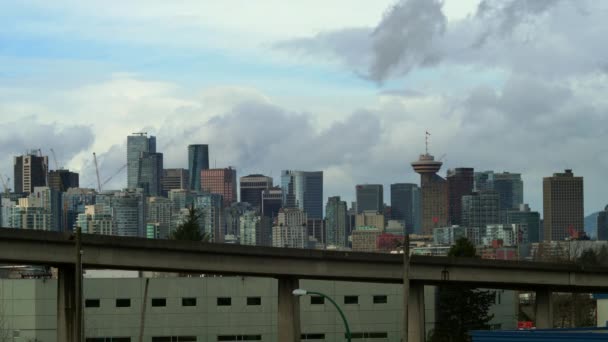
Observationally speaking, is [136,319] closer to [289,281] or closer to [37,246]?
[289,281]

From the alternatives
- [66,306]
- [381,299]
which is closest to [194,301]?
[381,299]

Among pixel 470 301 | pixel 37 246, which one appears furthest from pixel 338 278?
pixel 470 301

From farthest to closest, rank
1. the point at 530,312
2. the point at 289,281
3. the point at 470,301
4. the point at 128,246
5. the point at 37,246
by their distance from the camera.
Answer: the point at 530,312
the point at 470,301
the point at 289,281
the point at 128,246
the point at 37,246

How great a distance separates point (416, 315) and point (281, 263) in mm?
11479

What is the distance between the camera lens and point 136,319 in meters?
120

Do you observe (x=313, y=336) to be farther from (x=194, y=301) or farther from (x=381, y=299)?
(x=194, y=301)

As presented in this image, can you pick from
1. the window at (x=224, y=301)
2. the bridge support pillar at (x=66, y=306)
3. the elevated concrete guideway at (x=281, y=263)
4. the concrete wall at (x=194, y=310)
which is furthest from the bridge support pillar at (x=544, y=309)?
the bridge support pillar at (x=66, y=306)

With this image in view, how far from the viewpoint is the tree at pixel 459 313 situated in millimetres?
127500

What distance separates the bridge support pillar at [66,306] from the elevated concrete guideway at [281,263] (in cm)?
94

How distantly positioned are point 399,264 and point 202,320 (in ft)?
90.9

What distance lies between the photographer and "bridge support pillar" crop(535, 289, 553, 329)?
106 metres

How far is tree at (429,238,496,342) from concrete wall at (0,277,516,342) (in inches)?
187

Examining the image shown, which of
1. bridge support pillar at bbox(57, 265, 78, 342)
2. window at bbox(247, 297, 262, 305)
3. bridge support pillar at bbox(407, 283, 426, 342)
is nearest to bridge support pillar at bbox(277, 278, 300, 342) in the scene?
bridge support pillar at bbox(407, 283, 426, 342)

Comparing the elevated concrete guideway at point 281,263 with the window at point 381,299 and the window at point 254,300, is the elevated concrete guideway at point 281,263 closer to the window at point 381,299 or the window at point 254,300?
the window at point 381,299
